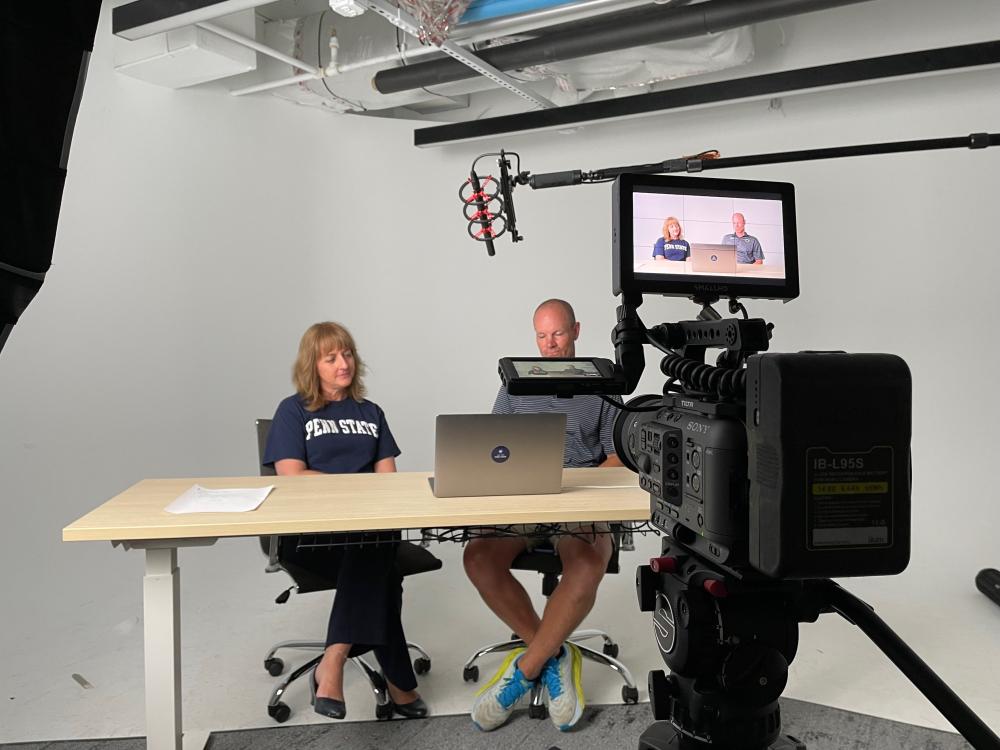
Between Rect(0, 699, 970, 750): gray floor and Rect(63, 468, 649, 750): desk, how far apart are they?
13.2 inches

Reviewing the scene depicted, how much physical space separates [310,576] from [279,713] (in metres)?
0.38

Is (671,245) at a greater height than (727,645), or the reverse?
(671,245)

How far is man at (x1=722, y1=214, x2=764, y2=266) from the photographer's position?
1171 mm

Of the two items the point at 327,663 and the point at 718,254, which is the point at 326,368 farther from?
the point at 718,254

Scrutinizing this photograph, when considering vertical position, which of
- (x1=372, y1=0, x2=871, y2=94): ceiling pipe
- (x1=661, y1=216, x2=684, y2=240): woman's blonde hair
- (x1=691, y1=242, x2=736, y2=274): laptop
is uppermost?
(x1=372, y1=0, x2=871, y2=94): ceiling pipe

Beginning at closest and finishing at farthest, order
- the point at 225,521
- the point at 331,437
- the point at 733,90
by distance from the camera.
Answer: the point at 225,521 < the point at 331,437 < the point at 733,90

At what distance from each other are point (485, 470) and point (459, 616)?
121cm

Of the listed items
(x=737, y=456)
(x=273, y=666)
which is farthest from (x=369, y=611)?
(x=737, y=456)

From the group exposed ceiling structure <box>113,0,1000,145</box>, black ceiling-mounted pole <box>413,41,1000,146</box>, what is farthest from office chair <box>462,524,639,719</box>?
black ceiling-mounted pole <box>413,41,1000,146</box>

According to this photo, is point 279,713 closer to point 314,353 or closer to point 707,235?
point 314,353

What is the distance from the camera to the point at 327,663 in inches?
84.7

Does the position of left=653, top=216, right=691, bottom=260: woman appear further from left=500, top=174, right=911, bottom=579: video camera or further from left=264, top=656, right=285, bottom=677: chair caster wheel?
left=264, top=656, right=285, bottom=677: chair caster wheel

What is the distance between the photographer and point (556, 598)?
2293 mm

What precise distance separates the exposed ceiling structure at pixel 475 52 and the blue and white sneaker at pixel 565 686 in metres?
2.11
